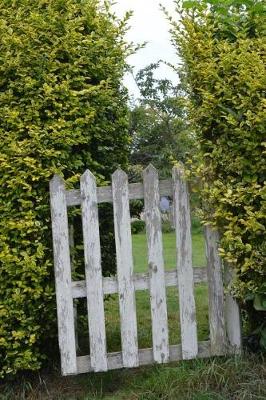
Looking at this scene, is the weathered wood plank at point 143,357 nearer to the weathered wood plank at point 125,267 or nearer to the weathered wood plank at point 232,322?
the weathered wood plank at point 125,267

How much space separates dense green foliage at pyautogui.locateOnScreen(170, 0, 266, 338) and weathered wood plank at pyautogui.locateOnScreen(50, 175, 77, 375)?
87 centimetres

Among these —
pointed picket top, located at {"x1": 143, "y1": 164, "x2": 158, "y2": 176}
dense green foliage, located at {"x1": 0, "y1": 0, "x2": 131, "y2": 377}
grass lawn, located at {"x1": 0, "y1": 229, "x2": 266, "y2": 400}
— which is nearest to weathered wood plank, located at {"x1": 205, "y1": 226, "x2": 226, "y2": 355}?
grass lawn, located at {"x1": 0, "y1": 229, "x2": 266, "y2": 400}

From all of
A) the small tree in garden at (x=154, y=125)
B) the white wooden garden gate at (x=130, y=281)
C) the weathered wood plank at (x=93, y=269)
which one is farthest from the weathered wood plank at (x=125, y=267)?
the small tree in garden at (x=154, y=125)

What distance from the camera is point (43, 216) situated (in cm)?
361

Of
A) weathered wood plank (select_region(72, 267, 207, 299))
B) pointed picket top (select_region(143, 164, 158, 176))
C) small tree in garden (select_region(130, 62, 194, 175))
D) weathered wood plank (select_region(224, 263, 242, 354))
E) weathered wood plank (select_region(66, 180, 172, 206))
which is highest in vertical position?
small tree in garden (select_region(130, 62, 194, 175))

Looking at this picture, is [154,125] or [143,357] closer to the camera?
[143,357]

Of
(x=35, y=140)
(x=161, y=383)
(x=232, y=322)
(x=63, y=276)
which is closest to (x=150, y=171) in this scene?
(x=35, y=140)

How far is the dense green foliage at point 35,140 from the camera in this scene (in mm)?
3480

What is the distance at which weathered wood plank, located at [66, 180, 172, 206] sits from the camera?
3589 millimetres

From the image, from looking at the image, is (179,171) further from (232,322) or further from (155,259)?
(232,322)

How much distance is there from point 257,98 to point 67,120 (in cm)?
118

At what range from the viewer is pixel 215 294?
371 centimetres

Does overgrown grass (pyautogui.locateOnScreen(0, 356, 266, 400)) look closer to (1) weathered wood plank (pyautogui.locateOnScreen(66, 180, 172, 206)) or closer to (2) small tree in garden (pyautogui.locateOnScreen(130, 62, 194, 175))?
(1) weathered wood plank (pyautogui.locateOnScreen(66, 180, 172, 206))

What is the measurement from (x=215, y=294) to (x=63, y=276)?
981mm
